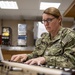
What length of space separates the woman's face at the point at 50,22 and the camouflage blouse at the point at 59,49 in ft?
0.22

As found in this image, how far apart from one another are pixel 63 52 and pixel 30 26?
7342 millimetres

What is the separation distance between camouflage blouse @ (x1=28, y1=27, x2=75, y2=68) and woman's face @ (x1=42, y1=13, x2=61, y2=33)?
68 mm

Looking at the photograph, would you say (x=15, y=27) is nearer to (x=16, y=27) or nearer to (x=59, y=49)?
(x=16, y=27)

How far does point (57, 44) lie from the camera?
1474 millimetres

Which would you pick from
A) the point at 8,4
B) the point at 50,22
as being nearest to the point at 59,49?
the point at 50,22

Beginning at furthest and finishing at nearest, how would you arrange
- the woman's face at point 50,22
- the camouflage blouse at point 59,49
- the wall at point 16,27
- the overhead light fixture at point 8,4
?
the wall at point 16,27
the overhead light fixture at point 8,4
the woman's face at point 50,22
the camouflage blouse at point 59,49

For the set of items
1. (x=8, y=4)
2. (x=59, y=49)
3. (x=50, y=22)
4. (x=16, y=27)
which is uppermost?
(x=8, y=4)

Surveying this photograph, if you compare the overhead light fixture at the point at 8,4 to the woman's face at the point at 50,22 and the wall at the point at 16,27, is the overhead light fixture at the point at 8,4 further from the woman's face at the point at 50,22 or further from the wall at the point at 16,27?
the woman's face at the point at 50,22

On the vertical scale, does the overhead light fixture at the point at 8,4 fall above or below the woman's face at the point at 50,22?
above

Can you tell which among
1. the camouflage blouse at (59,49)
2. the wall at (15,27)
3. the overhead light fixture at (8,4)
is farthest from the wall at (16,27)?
the camouflage blouse at (59,49)

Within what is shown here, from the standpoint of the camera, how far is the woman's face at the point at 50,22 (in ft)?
4.97

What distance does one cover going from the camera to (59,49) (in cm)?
142

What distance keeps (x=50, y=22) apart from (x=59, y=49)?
257 mm

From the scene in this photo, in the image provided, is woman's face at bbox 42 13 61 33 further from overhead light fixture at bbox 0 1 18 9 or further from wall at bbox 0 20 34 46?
wall at bbox 0 20 34 46
